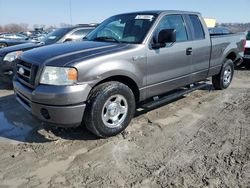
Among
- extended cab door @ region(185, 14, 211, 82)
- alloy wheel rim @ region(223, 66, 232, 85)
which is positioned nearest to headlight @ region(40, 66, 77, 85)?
extended cab door @ region(185, 14, 211, 82)

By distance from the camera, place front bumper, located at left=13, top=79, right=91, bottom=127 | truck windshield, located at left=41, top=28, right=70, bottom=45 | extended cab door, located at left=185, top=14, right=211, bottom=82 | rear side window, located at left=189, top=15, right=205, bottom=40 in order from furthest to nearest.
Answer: truck windshield, located at left=41, top=28, right=70, bottom=45
rear side window, located at left=189, top=15, right=205, bottom=40
extended cab door, located at left=185, top=14, right=211, bottom=82
front bumper, located at left=13, top=79, right=91, bottom=127

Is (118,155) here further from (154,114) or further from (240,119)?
(240,119)

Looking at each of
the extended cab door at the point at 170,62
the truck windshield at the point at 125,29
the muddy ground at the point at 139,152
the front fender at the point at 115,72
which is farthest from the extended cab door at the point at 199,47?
the front fender at the point at 115,72

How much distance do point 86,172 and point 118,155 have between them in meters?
0.56

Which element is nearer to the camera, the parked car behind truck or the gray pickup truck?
the gray pickup truck

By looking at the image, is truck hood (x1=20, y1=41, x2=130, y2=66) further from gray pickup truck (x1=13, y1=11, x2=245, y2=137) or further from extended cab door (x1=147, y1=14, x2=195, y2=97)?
extended cab door (x1=147, y1=14, x2=195, y2=97)

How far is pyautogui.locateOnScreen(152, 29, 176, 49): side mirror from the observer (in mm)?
4531

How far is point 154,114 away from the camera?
533 centimetres

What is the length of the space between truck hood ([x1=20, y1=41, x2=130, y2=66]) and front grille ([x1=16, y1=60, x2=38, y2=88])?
8cm

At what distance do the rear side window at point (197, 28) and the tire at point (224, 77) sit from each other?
1396 millimetres

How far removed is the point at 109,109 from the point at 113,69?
0.60 m

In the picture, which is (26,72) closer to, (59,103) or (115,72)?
(59,103)

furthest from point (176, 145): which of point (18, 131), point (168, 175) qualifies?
point (18, 131)

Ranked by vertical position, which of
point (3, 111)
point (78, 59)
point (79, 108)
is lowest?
point (3, 111)
